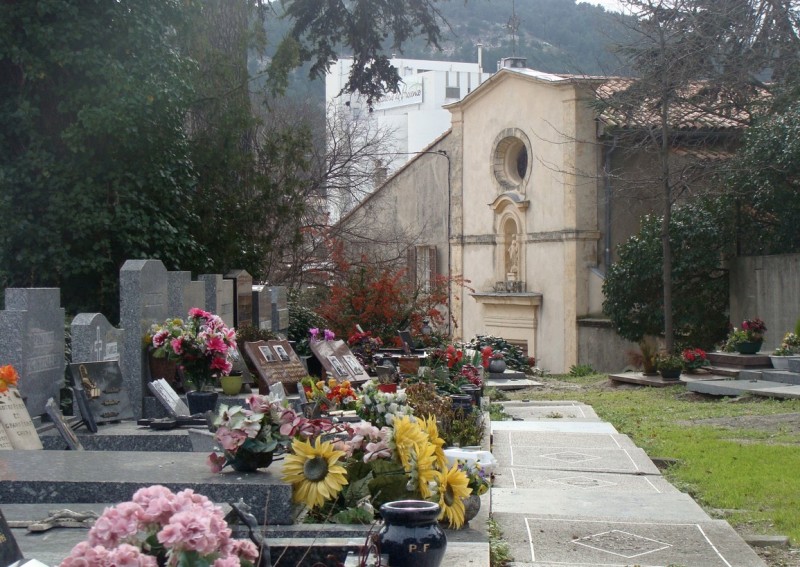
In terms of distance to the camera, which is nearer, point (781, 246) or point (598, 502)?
point (598, 502)

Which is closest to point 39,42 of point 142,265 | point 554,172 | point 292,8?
point 292,8

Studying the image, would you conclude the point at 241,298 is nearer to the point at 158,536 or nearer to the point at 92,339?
the point at 92,339

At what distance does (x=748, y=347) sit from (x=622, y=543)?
1414 cm

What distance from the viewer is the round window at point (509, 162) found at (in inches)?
1335

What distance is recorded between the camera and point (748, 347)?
20.1m

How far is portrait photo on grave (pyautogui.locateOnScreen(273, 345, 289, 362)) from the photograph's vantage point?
13.0m

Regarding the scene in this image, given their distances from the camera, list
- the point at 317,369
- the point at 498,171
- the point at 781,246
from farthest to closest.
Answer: the point at 498,171 < the point at 781,246 < the point at 317,369

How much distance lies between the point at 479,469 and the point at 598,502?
2025mm

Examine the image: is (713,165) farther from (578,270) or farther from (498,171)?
(498,171)

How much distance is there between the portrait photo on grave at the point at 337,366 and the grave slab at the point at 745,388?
7.07 meters

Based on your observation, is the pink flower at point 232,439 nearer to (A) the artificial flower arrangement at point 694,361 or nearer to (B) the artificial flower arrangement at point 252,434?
(B) the artificial flower arrangement at point 252,434

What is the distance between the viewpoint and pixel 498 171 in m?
34.3

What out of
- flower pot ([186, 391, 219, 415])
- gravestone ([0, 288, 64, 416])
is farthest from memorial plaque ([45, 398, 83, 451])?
flower pot ([186, 391, 219, 415])

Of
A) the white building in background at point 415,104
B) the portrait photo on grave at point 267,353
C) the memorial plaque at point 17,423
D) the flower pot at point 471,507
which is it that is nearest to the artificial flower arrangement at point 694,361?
the portrait photo on grave at point 267,353
